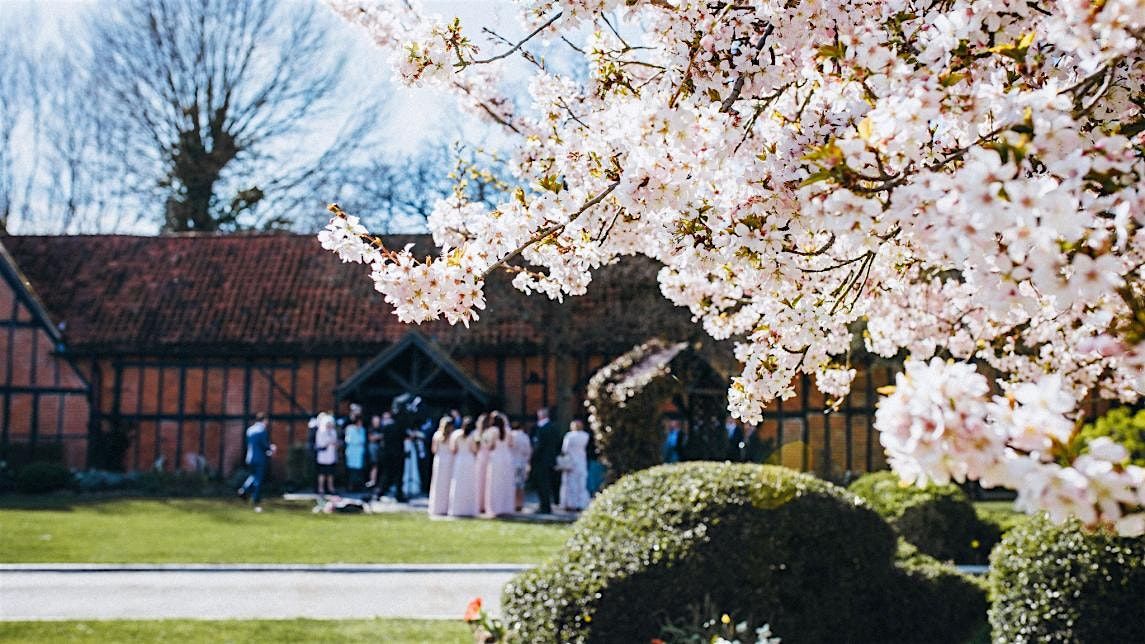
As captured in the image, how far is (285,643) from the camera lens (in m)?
7.50

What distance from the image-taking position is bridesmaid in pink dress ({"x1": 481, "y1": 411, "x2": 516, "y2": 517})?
17.8 m

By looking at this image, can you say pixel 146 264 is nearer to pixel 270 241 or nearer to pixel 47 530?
pixel 270 241

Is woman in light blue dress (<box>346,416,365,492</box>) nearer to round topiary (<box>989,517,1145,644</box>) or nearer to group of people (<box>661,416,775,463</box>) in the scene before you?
group of people (<box>661,416,775,463</box>)

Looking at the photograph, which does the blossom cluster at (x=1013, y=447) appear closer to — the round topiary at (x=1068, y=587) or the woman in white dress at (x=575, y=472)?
the round topiary at (x=1068, y=587)

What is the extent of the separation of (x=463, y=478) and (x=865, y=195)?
15.6m

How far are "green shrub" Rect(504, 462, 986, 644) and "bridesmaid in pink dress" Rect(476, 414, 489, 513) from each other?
11.4 meters

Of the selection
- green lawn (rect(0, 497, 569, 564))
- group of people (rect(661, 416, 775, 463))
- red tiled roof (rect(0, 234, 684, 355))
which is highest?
red tiled roof (rect(0, 234, 684, 355))

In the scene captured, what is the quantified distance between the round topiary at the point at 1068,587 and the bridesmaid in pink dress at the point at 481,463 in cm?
1207

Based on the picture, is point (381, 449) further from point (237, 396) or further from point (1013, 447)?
point (1013, 447)

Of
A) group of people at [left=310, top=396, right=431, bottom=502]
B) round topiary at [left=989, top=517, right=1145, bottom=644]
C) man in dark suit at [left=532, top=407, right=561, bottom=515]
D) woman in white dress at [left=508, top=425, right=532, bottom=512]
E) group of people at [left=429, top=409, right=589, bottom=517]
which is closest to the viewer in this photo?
round topiary at [left=989, top=517, right=1145, bottom=644]

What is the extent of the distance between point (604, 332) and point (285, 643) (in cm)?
1455

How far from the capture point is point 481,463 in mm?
18078

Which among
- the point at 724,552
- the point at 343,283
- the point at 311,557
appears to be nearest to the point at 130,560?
the point at 311,557

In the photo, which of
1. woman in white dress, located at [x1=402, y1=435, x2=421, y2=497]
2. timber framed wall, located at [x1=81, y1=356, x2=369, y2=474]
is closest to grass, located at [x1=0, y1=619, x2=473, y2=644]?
woman in white dress, located at [x1=402, y1=435, x2=421, y2=497]
